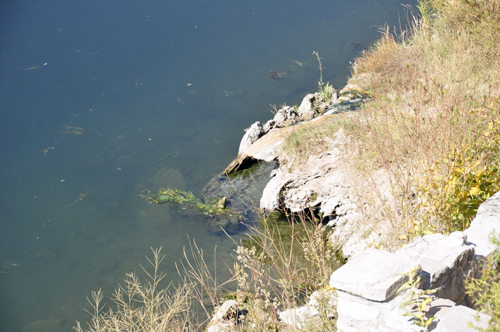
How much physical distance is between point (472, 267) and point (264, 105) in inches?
238

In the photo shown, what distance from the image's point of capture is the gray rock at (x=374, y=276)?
1728 millimetres

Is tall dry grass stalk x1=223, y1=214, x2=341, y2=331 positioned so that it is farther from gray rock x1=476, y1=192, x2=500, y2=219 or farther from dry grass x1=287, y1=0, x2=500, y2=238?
gray rock x1=476, y1=192, x2=500, y2=219

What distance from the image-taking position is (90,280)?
459cm

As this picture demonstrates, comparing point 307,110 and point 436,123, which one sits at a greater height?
point 436,123

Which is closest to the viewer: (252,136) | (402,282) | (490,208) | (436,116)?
(402,282)

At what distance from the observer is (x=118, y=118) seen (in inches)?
297

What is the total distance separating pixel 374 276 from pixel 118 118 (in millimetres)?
6820

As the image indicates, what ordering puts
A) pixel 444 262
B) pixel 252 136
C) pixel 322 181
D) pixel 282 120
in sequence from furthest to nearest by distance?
pixel 282 120
pixel 252 136
pixel 322 181
pixel 444 262

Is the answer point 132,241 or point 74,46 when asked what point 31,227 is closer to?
point 132,241

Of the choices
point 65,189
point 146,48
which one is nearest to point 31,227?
point 65,189

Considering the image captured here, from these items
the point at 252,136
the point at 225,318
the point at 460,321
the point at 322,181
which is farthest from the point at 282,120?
the point at 460,321

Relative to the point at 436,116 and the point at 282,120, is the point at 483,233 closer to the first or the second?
the point at 436,116

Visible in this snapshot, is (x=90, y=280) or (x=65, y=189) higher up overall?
(x=65, y=189)

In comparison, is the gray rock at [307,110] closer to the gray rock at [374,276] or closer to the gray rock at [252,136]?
the gray rock at [252,136]
